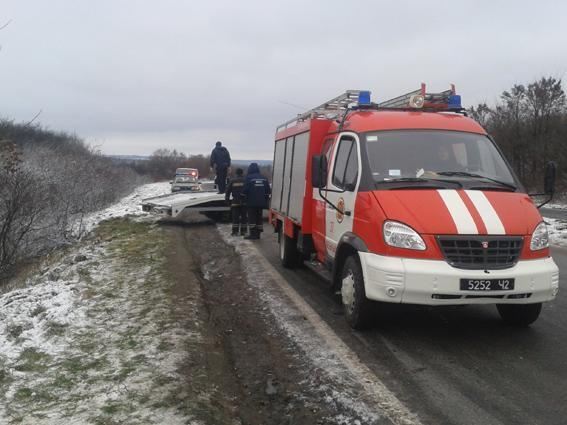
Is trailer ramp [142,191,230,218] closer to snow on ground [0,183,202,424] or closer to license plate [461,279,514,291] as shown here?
snow on ground [0,183,202,424]

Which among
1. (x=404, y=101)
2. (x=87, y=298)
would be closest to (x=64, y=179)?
(x=87, y=298)

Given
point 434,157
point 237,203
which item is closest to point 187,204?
point 237,203

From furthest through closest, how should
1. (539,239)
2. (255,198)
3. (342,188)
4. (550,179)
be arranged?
(255,198)
(342,188)
(550,179)
(539,239)

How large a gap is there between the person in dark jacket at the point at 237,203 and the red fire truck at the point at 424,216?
6.30 meters

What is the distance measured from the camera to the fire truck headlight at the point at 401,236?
15.8 feet

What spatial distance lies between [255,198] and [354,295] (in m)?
7.94

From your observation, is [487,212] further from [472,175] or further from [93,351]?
[93,351]

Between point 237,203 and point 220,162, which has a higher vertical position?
point 220,162

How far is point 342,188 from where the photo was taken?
623 centimetres

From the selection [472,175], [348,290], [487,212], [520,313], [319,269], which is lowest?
[319,269]

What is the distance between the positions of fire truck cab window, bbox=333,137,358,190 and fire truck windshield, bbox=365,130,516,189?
0.23 meters

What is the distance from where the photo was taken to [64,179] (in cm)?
2442

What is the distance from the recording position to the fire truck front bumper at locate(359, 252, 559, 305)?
473 centimetres

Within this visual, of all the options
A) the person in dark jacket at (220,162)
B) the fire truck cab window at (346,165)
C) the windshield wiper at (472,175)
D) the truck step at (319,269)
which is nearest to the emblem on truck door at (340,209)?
the fire truck cab window at (346,165)
